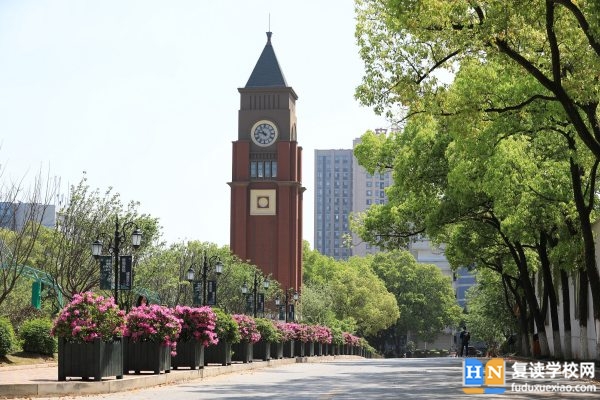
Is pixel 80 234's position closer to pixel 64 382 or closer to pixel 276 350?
pixel 276 350

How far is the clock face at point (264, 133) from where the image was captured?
412 feet

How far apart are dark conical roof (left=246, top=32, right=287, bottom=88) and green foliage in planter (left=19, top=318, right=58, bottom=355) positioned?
309 ft

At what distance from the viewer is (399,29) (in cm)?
2405

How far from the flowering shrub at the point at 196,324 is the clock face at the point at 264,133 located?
95.8 metres

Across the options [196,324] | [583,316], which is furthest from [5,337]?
[583,316]

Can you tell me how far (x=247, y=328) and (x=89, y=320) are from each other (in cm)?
1695

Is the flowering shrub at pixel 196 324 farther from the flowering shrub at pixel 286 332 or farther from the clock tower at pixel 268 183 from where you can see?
the clock tower at pixel 268 183

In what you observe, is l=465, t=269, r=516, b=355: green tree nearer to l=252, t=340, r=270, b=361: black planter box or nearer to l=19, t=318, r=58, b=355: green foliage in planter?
l=252, t=340, r=270, b=361: black planter box

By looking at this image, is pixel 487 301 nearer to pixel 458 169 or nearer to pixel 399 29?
pixel 458 169

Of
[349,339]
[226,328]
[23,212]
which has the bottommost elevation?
[349,339]

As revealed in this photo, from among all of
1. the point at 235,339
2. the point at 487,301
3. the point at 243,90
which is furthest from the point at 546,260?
the point at 243,90

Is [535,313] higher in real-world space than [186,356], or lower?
higher

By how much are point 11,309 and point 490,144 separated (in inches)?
1373

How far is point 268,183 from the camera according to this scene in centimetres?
12356
